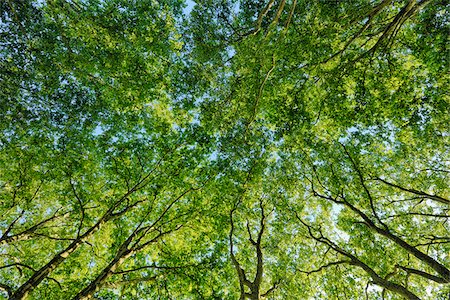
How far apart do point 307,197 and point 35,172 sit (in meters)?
14.9

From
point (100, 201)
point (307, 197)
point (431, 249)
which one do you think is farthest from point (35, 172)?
point (431, 249)

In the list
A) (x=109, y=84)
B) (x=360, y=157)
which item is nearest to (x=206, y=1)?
(x=109, y=84)

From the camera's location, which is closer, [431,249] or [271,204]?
[431,249]

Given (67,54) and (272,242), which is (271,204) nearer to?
(272,242)

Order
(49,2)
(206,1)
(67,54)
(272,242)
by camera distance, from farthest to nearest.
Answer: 1. (272,242)
2. (206,1)
3. (67,54)
4. (49,2)

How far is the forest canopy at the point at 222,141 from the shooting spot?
32.9ft

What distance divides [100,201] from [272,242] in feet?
33.2

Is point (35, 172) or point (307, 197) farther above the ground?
point (307, 197)

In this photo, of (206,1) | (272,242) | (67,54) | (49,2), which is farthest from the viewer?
(272,242)

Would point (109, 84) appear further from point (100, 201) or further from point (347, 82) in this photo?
→ point (347, 82)

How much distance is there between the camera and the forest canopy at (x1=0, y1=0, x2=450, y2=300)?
10.0m

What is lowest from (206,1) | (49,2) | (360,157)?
(360,157)

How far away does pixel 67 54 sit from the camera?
1077 cm

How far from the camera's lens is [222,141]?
1320 cm
